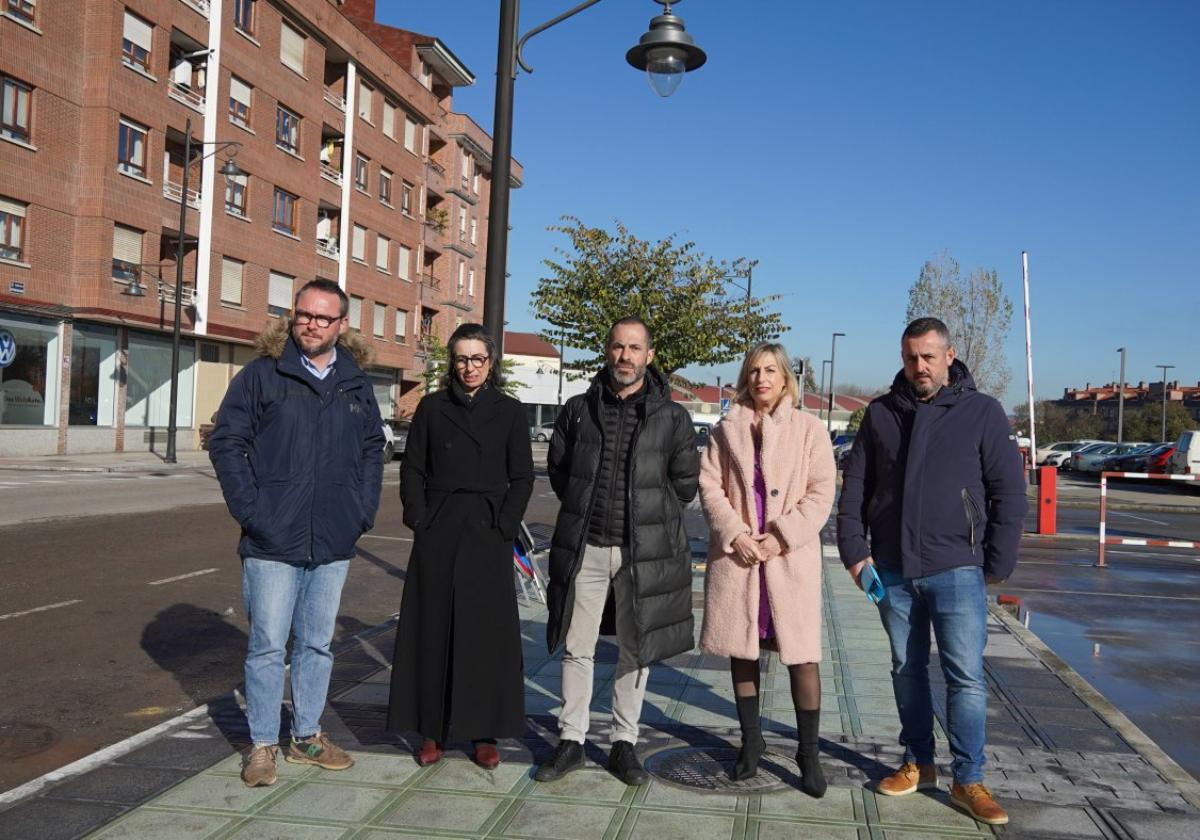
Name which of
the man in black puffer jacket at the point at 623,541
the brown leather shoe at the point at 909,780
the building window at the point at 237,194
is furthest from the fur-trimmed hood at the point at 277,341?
the building window at the point at 237,194

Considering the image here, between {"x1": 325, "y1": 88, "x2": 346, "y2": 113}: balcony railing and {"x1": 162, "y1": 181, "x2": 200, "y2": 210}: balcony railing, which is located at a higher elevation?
{"x1": 325, "y1": 88, "x2": 346, "y2": 113}: balcony railing

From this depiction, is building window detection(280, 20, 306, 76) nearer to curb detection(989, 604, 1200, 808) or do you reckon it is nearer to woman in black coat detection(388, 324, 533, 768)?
curb detection(989, 604, 1200, 808)

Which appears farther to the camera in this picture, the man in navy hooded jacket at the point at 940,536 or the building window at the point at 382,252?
the building window at the point at 382,252

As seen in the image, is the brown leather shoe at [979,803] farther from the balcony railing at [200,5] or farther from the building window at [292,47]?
the building window at [292,47]

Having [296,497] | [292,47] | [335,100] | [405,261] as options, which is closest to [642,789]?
[296,497]

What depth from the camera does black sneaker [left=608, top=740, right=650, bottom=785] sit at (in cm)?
444

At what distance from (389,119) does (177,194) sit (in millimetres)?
14854

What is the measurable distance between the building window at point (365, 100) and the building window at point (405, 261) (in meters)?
6.14

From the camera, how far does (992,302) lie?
54.4 m

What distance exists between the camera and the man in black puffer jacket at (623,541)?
15.2 ft

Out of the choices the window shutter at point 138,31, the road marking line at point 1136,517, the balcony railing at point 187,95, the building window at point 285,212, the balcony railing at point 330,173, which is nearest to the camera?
the road marking line at point 1136,517

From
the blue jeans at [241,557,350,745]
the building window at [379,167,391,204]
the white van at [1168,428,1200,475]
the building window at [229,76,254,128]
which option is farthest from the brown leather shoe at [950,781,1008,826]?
the building window at [379,167,391,204]

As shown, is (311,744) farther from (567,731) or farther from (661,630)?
(661,630)

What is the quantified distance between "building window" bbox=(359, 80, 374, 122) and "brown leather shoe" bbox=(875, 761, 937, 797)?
40502mm
